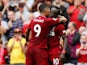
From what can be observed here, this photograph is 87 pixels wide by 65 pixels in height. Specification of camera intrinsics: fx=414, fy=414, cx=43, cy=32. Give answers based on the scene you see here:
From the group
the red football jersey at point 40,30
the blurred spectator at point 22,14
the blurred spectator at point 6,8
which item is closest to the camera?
the red football jersey at point 40,30

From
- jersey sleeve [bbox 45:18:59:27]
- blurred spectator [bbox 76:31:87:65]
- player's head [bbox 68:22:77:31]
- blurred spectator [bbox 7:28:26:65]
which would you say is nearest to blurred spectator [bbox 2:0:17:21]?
blurred spectator [bbox 7:28:26:65]

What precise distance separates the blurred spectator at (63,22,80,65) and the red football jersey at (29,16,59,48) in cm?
248

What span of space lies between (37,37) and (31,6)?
4611 mm

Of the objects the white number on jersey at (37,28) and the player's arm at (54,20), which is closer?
the player's arm at (54,20)

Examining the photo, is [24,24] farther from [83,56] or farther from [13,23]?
[83,56]

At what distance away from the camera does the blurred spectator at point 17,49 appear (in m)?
11.6

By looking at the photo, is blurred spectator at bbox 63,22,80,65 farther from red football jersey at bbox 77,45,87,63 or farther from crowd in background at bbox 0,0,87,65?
red football jersey at bbox 77,45,87,63

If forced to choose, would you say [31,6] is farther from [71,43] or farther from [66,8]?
[71,43]

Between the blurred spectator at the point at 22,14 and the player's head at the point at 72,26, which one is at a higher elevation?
the blurred spectator at the point at 22,14

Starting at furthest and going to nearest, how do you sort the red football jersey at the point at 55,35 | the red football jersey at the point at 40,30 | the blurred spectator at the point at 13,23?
1. the blurred spectator at the point at 13,23
2. the red football jersey at the point at 55,35
3. the red football jersey at the point at 40,30

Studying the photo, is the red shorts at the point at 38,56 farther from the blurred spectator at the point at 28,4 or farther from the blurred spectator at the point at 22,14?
the blurred spectator at the point at 28,4

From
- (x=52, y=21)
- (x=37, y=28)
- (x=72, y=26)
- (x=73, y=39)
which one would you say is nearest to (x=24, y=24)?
(x=72, y=26)

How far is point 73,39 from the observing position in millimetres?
11672

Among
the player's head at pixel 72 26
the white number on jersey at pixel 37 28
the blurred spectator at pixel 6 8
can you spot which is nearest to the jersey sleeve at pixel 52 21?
the white number on jersey at pixel 37 28
